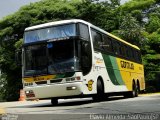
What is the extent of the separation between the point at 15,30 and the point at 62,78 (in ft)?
97.7

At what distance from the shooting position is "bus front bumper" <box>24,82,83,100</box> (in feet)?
53.7

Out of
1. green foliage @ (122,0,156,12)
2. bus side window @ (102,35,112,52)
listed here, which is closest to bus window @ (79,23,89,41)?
bus side window @ (102,35,112,52)

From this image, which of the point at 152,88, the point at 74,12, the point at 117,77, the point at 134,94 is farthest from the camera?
the point at 74,12

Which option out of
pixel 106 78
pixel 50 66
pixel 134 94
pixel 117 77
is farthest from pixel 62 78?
pixel 134 94

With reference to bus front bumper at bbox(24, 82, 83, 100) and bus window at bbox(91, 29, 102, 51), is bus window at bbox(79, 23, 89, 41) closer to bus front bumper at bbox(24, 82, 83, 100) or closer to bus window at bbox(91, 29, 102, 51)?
bus window at bbox(91, 29, 102, 51)

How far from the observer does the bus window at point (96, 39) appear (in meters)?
18.3

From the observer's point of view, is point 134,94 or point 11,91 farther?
point 11,91

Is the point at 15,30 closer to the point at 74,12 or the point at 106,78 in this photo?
the point at 74,12

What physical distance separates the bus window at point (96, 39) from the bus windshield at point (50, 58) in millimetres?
1908

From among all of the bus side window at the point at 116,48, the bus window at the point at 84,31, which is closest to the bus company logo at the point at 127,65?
the bus side window at the point at 116,48

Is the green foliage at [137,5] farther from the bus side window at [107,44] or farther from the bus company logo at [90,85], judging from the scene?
the bus company logo at [90,85]

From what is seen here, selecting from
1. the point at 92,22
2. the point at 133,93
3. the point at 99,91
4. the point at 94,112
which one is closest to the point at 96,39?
the point at 99,91

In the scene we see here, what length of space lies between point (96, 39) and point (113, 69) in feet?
9.08

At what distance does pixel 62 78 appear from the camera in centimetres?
1645
